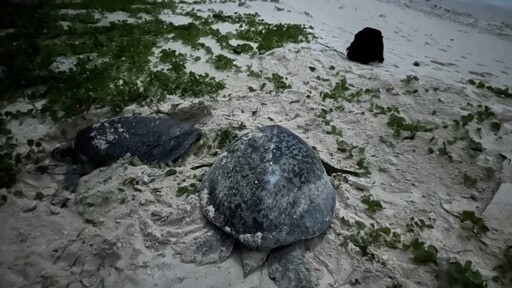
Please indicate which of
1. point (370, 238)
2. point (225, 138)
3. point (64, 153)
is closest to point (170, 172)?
point (225, 138)

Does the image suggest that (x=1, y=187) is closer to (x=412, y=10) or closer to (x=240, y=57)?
(x=240, y=57)

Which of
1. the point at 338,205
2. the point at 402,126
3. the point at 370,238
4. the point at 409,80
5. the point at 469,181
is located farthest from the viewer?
the point at 409,80

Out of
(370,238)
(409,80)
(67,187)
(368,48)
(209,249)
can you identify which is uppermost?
(368,48)

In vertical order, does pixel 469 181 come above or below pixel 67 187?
above

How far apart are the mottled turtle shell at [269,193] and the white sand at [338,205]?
27 cm

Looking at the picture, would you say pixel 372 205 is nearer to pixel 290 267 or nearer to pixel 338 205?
pixel 338 205

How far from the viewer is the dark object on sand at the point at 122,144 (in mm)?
3102

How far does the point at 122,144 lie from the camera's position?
315 centimetres

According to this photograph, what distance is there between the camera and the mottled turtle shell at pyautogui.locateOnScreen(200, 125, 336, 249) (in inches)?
86.4

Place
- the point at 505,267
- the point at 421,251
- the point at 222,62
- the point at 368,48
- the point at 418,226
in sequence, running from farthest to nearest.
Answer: the point at 368,48 → the point at 222,62 → the point at 418,226 → the point at 421,251 → the point at 505,267

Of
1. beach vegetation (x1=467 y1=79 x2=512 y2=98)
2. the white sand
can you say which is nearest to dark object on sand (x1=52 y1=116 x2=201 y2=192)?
the white sand

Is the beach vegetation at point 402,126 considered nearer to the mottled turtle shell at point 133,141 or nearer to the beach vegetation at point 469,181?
the beach vegetation at point 469,181

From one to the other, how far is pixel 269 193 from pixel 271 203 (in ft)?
0.26

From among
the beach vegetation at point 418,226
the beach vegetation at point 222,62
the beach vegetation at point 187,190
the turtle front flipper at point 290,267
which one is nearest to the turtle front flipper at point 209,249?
the turtle front flipper at point 290,267
